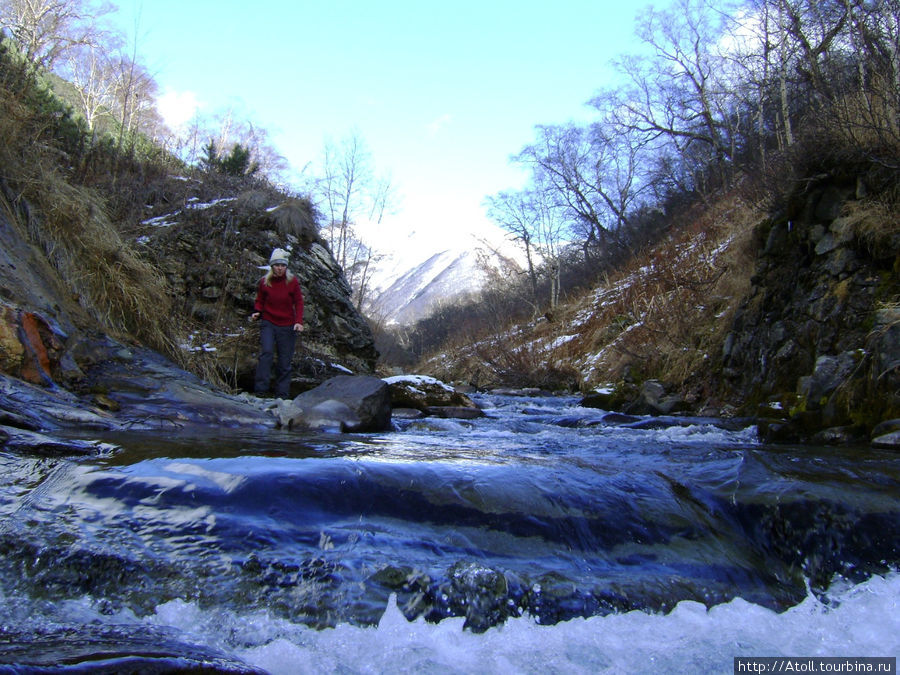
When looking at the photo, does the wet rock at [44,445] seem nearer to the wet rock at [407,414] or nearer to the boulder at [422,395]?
the wet rock at [407,414]

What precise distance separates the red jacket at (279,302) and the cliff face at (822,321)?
533 centimetres

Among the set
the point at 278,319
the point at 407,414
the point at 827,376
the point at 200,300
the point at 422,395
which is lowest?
the point at 827,376

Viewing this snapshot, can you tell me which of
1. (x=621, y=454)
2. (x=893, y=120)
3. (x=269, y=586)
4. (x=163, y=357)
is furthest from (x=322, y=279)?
(x=269, y=586)

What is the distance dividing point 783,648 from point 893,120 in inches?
225

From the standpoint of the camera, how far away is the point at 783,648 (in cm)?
159

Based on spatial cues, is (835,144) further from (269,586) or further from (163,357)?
(163,357)

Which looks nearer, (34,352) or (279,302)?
(34,352)

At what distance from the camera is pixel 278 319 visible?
686cm

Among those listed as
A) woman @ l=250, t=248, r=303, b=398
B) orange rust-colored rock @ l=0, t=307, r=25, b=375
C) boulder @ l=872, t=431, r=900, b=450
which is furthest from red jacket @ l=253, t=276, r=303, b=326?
boulder @ l=872, t=431, r=900, b=450

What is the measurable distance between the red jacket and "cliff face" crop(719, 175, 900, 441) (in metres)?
5.33

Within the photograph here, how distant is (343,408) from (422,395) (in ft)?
8.67

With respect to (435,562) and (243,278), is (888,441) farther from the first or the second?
(243,278)

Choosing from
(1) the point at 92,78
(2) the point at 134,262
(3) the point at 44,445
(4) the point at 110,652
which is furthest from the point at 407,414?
(1) the point at 92,78

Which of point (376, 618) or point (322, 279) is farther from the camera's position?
point (322, 279)
